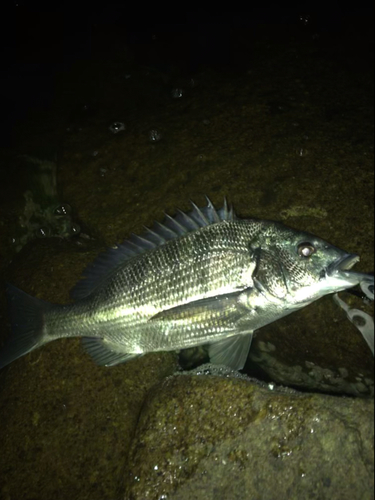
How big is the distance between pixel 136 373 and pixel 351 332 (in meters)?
1.70

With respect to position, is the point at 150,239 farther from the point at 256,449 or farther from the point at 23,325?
the point at 256,449

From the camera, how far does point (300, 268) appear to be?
2236 millimetres

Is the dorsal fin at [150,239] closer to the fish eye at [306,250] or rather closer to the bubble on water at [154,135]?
the fish eye at [306,250]

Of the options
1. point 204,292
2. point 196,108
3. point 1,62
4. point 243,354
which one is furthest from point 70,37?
point 243,354

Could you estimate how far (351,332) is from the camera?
8.32 feet

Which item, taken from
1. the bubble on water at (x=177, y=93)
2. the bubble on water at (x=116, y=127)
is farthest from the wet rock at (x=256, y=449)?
the bubble on water at (x=177, y=93)

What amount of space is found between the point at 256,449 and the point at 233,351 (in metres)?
0.64

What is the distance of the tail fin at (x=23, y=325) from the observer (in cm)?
A: 254

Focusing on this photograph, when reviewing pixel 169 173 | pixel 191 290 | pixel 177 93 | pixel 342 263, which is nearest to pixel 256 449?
pixel 191 290

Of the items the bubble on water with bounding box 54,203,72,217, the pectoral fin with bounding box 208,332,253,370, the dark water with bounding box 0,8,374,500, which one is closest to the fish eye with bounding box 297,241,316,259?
the dark water with bounding box 0,8,374,500

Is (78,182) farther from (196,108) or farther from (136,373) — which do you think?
(136,373)

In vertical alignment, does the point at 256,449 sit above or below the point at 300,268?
below

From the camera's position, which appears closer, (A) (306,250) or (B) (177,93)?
(A) (306,250)

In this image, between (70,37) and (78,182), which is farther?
(70,37)
